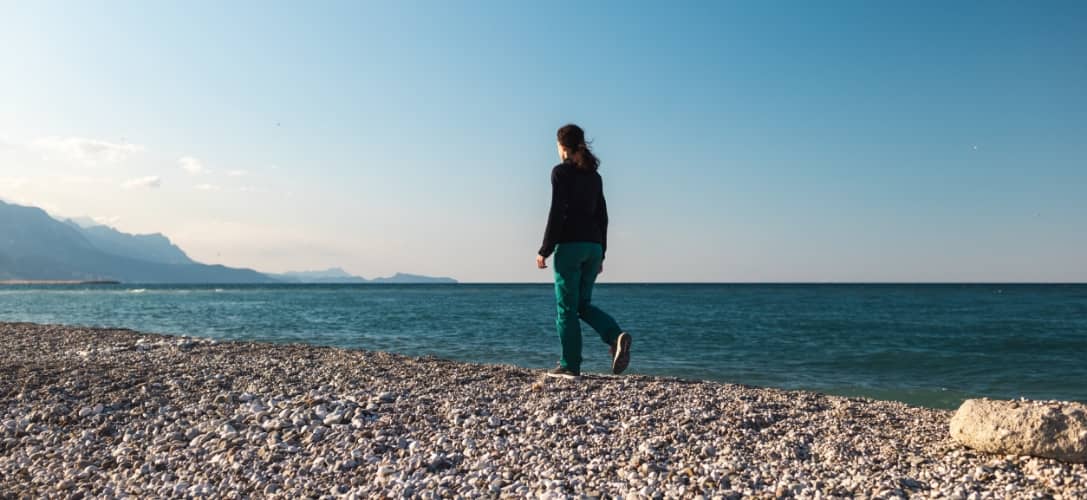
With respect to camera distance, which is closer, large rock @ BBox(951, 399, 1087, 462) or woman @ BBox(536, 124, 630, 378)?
large rock @ BBox(951, 399, 1087, 462)

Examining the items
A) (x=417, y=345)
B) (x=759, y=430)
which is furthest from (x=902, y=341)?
(x=759, y=430)

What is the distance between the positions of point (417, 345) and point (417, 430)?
12.1m

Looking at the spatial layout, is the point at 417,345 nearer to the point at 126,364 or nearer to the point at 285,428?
the point at 126,364

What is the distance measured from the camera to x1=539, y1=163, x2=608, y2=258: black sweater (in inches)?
268

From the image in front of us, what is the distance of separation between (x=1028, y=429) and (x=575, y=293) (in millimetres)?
3988

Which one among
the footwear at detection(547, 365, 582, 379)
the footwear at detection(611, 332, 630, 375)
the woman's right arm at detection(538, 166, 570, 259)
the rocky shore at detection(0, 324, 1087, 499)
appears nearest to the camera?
the rocky shore at detection(0, 324, 1087, 499)

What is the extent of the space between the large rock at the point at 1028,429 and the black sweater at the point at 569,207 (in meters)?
3.75

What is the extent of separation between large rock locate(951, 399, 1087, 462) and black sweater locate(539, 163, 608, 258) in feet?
12.3

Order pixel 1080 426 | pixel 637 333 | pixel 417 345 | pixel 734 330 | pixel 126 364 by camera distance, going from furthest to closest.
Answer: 1. pixel 734 330
2. pixel 637 333
3. pixel 417 345
4. pixel 126 364
5. pixel 1080 426

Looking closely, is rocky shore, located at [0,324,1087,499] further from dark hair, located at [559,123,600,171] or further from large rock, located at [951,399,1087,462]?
dark hair, located at [559,123,600,171]

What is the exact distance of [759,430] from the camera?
5.25m

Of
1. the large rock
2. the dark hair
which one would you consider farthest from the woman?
the large rock

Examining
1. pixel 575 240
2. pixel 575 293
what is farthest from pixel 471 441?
pixel 575 240

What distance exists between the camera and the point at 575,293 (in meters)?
6.95
